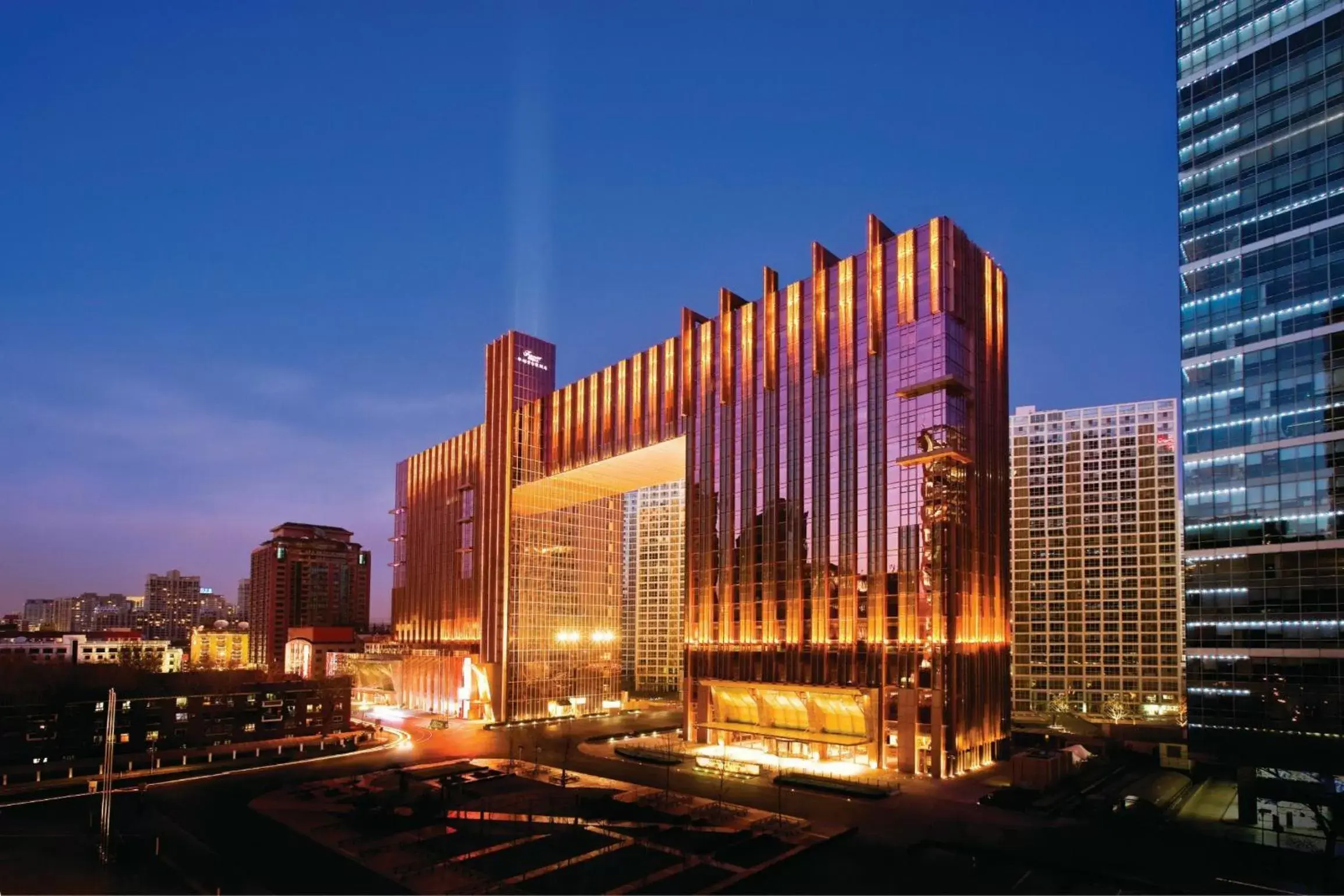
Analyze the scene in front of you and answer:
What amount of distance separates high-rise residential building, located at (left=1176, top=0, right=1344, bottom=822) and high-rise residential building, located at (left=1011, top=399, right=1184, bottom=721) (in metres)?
64.8

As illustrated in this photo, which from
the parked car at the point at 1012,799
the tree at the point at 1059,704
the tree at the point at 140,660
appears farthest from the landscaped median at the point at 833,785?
the tree at the point at 140,660

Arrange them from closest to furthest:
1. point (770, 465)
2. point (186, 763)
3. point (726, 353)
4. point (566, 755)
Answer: point (186, 763) < point (566, 755) < point (770, 465) < point (726, 353)

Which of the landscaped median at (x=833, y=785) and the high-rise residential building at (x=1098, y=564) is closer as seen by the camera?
the landscaped median at (x=833, y=785)

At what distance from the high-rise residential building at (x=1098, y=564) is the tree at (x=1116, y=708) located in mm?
215

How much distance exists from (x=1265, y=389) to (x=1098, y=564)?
72.9 m

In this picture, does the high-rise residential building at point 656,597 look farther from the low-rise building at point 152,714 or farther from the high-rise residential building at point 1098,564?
the low-rise building at point 152,714

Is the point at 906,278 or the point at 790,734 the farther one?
the point at 790,734

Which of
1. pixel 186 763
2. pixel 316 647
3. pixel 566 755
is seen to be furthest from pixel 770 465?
pixel 316 647

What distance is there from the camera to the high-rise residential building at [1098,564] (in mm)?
137125

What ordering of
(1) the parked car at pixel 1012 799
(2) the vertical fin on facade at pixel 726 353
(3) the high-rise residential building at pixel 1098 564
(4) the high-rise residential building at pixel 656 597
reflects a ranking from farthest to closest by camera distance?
(4) the high-rise residential building at pixel 656 597 → (3) the high-rise residential building at pixel 1098 564 → (2) the vertical fin on facade at pixel 726 353 → (1) the parked car at pixel 1012 799

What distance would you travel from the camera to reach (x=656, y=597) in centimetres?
19175

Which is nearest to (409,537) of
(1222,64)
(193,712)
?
(193,712)

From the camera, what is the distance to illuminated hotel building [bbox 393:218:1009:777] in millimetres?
73750

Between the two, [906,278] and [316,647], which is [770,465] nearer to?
[906,278]
